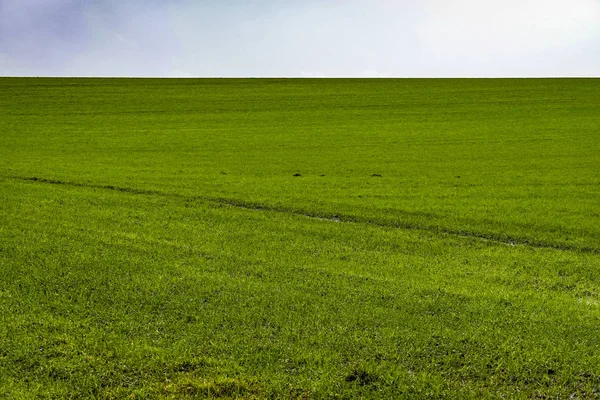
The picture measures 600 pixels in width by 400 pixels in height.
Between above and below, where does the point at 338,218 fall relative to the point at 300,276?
above

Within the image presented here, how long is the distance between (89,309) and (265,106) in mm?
42185

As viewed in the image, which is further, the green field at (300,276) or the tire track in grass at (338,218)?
the tire track in grass at (338,218)

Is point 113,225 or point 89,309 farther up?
point 113,225

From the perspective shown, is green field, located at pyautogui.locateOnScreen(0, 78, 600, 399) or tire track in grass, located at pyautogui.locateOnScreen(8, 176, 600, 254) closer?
green field, located at pyautogui.locateOnScreen(0, 78, 600, 399)

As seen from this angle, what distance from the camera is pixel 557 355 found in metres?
6.64

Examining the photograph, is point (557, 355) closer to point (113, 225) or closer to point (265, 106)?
point (113, 225)

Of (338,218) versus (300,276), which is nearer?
(300,276)

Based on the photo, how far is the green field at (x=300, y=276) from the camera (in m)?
6.15

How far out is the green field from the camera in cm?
615

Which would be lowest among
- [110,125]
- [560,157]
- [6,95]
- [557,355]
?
[557,355]

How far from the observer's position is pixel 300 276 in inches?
360

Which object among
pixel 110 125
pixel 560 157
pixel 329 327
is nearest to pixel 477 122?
pixel 560 157

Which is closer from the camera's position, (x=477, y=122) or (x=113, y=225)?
(x=113, y=225)

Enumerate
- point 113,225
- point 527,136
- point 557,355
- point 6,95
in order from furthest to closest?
point 6,95 → point 527,136 → point 113,225 → point 557,355
